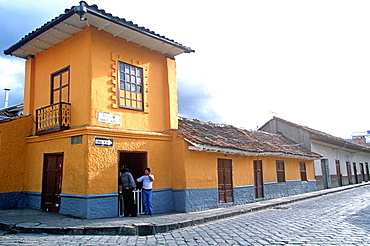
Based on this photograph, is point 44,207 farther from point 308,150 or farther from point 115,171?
point 308,150

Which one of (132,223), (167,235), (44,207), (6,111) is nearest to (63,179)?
(44,207)

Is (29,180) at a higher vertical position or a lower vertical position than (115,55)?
lower

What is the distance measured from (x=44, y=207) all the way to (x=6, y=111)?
7651 millimetres

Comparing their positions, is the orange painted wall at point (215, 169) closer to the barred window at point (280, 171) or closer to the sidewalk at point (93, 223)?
the barred window at point (280, 171)

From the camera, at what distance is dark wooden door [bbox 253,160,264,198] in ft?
48.3

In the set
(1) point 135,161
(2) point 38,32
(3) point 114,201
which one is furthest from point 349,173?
(2) point 38,32

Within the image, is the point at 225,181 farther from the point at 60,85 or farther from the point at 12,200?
the point at 12,200

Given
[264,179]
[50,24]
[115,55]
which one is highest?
[50,24]

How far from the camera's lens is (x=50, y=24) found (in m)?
9.44

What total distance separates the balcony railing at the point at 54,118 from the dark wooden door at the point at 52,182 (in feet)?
3.08

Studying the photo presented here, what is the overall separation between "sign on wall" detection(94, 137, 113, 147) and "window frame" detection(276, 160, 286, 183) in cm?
1016

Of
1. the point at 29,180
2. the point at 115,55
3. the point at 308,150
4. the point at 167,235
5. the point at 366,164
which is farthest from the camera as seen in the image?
the point at 366,164

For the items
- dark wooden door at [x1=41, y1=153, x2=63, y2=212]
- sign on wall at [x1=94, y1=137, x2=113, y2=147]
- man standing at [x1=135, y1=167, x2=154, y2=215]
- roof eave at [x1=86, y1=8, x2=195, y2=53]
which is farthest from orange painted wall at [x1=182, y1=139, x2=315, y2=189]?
dark wooden door at [x1=41, y1=153, x2=63, y2=212]

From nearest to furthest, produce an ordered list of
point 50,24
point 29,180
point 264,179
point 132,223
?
point 132,223, point 50,24, point 29,180, point 264,179
